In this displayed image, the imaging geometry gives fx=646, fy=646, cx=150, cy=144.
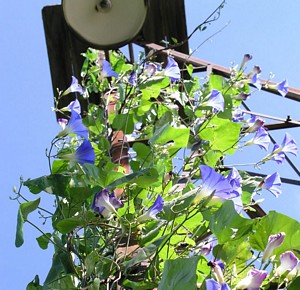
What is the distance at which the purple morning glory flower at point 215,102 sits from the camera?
6.81 ft

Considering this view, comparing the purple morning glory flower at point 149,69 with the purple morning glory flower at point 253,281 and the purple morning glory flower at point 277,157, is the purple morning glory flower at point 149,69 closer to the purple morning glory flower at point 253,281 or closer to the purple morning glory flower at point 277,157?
the purple morning glory flower at point 277,157

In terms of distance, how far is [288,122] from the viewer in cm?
277

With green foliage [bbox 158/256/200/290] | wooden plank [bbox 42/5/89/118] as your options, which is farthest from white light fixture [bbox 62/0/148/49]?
wooden plank [bbox 42/5/89/118]

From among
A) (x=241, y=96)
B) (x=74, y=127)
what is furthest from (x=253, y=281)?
(x=241, y=96)

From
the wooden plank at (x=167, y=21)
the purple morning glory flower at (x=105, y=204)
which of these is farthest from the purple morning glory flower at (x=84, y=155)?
the wooden plank at (x=167, y=21)

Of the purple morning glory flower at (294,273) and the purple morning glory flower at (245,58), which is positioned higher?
the purple morning glory flower at (245,58)

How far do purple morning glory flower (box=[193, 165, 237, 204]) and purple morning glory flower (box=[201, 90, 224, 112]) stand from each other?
80 centimetres

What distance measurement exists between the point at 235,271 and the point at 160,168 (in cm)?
37

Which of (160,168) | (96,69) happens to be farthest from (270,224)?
(96,69)

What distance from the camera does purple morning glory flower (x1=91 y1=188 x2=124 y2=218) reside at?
1.34m

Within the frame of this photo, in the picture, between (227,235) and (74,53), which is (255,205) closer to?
(227,235)

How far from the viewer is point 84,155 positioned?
150 centimetres

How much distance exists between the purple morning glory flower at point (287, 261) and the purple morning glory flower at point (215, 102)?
0.96 metres

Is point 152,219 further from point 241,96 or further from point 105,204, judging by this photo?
point 241,96
